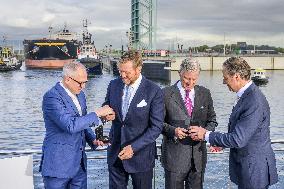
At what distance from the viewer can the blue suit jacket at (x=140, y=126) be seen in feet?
14.6

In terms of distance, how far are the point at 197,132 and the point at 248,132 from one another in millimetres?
645

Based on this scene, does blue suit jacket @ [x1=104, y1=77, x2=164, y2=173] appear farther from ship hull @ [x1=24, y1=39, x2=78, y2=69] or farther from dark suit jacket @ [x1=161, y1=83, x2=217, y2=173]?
A: ship hull @ [x1=24, y1=39, x2=78, y2=69]

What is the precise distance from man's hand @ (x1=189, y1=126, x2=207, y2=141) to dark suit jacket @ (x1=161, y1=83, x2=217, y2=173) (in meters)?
0.30

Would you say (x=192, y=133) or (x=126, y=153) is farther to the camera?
(x=192, y=133)

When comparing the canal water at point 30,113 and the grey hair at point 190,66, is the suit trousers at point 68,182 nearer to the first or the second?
the grey hair at point 190,66

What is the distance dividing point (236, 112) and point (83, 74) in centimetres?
152

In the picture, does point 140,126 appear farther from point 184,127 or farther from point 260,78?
point 260,78

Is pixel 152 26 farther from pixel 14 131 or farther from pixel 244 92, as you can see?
pixel 244 92

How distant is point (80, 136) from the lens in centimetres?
440

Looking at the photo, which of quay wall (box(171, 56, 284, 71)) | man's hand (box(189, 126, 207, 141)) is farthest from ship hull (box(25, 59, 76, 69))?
man's hand (box(189, 126, 207, 141))

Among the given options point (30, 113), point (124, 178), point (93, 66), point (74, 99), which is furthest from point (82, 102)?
point (93, 66)

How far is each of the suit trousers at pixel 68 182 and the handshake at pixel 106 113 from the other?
0.60 meters

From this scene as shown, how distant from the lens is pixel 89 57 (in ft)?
275

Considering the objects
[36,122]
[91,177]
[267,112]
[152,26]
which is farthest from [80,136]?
[152,26]
